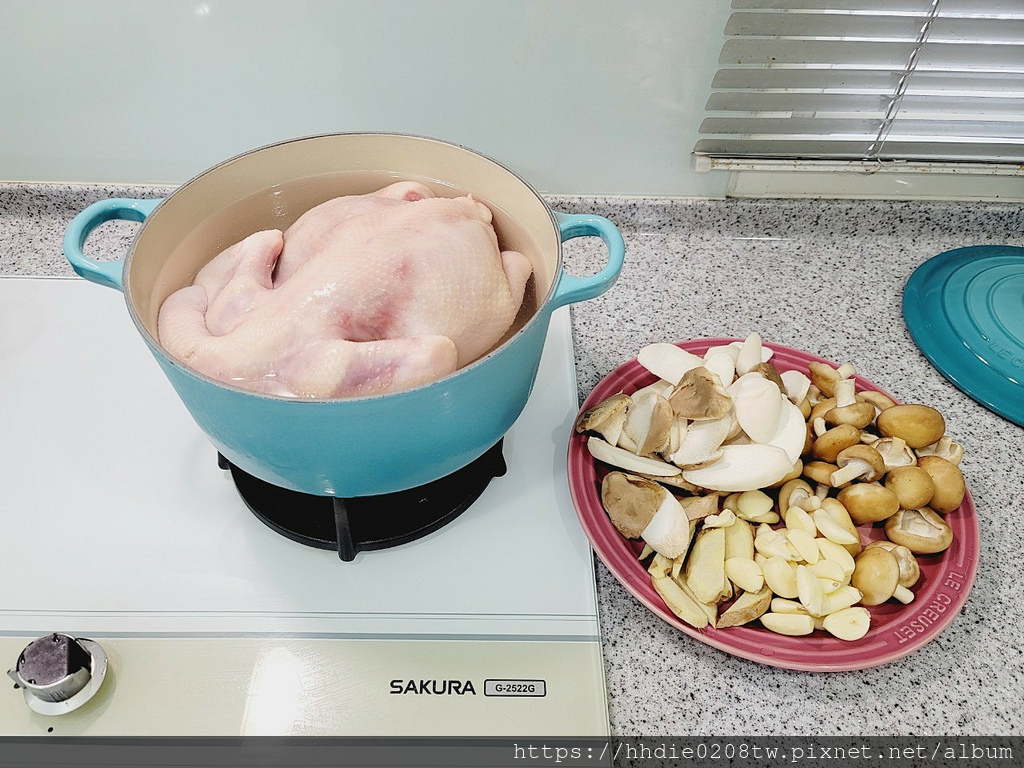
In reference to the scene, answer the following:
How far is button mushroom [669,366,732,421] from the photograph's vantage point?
0.66m

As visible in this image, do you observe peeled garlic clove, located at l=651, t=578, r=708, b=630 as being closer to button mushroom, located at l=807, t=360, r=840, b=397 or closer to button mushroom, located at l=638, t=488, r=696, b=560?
button mushroom, located at l=638, t=488, r=696, b=560

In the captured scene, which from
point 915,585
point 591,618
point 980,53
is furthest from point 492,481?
point 980,53

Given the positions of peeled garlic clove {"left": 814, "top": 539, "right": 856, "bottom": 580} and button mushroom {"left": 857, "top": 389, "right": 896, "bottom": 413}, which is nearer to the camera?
peeled garlic clove {"left": 814, "top": 539, "right": 856, "bottom": 580}

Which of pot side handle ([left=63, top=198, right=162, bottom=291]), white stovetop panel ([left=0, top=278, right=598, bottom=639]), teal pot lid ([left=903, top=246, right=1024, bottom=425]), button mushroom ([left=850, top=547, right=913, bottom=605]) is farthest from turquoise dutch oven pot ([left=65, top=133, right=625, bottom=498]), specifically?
teal pot lid ([left=903, top=246, right=1024, bottom=425])

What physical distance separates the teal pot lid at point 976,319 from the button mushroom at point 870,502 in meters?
0.29

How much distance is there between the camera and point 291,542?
69 cm

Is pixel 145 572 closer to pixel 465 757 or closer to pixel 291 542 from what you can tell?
pixel 291 542

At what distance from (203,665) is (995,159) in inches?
43.2

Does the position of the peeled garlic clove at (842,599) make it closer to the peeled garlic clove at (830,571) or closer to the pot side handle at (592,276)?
the peeled garlic clove at (830,571)

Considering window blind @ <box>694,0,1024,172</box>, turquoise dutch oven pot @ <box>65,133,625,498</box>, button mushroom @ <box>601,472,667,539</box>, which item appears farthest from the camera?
window blind @ <box>694,0,1024,172</box>

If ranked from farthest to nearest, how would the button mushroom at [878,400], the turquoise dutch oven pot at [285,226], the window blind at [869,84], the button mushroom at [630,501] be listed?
the window blind at [869,84] → the button mushroom at [878,400] → the button mushroom at [630,501] → the turquoise dutch oven pot at [285,226]

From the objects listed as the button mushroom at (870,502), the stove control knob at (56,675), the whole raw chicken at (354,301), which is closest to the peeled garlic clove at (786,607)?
the button mushroom at (870,502)

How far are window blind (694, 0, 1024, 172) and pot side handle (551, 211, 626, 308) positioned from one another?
1.17 ft

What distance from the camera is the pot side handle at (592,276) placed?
59 centimetres
